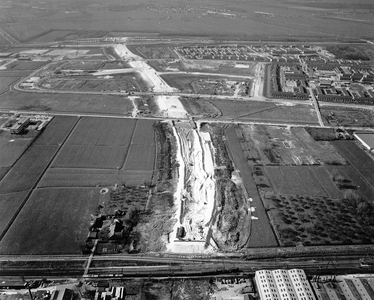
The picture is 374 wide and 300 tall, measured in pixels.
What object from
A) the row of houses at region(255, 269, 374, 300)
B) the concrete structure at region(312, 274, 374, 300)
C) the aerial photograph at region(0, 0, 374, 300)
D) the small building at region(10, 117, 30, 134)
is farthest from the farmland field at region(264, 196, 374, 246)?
the small building at region(10, 117, 30, 134)

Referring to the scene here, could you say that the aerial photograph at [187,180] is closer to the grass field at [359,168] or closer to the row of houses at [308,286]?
the row of houses at [308,286]

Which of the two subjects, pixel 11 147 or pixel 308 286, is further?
pixel 11 147

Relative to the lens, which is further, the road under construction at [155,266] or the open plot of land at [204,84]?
the open plot of land at [204,84]

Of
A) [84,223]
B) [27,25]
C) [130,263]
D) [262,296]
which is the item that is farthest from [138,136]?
[27,25]

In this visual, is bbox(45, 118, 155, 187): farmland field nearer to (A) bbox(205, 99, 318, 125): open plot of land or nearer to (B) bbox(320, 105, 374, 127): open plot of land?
(A) bbox(205, 99, 318, 125): open plot of land

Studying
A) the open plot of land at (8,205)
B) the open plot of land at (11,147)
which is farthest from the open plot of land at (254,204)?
the open plot of land at (11,147)

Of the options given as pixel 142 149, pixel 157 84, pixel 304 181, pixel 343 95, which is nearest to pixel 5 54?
pixel 157 84

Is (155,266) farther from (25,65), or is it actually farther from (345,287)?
(25,65)
